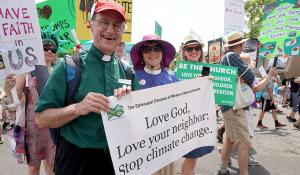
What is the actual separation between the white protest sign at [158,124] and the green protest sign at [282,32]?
117 inches

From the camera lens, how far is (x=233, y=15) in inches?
276

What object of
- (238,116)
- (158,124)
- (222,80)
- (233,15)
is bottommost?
(238,116)

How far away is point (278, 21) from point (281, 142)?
2899 mm

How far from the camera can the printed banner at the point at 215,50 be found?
7500 millimetres

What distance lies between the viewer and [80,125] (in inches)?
78.3

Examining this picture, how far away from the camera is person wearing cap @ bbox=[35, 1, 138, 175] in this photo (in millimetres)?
1938

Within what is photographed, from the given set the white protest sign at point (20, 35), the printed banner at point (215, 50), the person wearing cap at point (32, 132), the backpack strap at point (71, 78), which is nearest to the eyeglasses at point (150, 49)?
the white protest sign at point (20, 35)

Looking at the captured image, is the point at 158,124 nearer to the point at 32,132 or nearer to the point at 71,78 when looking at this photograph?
the point at 71,78

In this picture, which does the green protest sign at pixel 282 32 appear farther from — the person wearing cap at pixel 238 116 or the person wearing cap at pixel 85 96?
the person wearing cap at pixel 85 96

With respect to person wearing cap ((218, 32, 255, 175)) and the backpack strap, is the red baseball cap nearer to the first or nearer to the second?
the backpack strap

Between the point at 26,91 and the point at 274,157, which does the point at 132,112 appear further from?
the point at 274,157

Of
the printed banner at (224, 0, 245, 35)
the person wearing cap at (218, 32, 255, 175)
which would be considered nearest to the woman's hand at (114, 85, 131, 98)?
the person wearing cap at (218, 32, 255, 175)

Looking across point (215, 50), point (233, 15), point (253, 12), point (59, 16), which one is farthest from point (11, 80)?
point (253, 12)

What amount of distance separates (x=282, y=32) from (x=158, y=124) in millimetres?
4213
